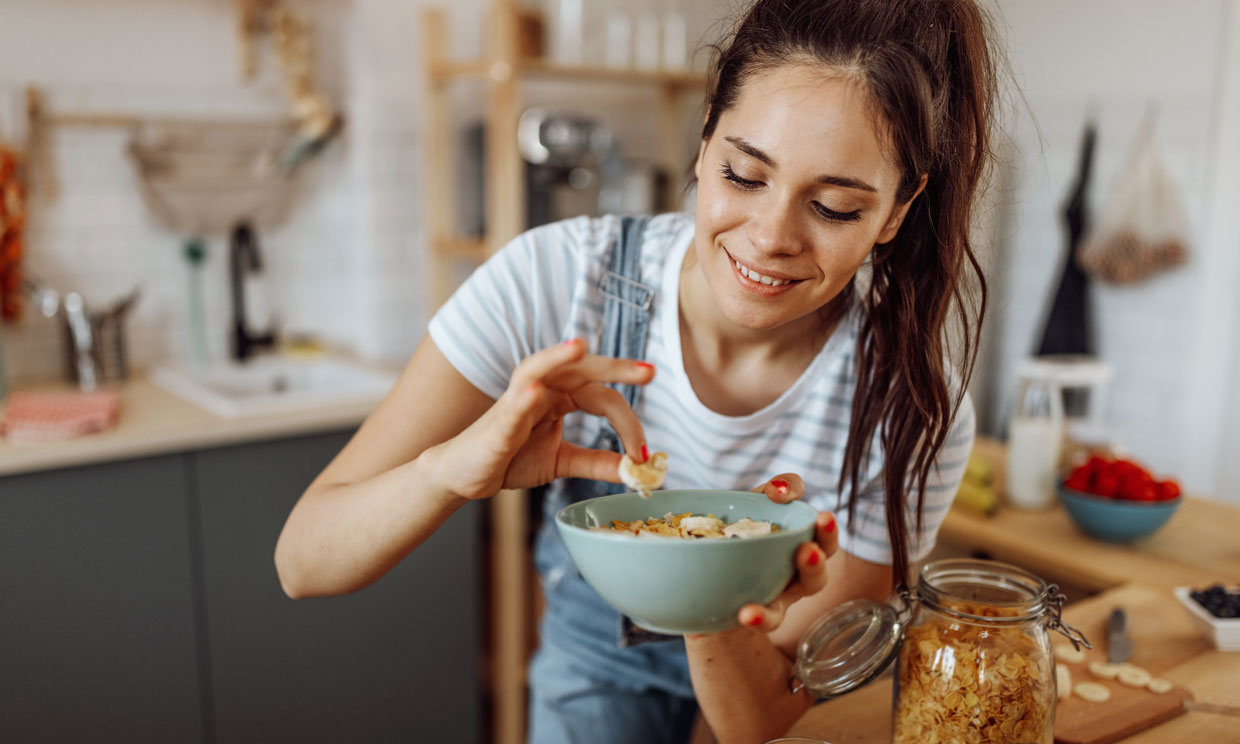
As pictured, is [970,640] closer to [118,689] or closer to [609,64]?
[118,689]

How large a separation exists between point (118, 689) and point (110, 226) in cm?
116

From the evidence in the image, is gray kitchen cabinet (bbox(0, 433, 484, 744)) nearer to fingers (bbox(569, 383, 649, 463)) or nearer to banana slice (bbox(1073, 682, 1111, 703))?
fingers (bbox(569, 383, 649, 463))

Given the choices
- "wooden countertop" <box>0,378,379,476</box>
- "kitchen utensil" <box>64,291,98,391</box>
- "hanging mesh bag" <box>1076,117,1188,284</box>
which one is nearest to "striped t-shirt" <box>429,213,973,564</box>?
"wooden countertop" <box>0,378,379,476</box>

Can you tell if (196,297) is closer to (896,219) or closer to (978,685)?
(896,219)

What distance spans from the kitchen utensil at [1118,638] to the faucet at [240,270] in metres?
2.14

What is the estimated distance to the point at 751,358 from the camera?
1.12m

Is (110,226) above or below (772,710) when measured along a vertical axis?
above

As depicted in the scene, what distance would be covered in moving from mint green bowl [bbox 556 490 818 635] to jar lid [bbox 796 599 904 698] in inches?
5.4

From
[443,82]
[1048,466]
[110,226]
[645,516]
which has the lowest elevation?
[1048,466]

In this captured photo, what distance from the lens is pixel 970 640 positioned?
82cm

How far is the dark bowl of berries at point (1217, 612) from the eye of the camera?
117 cm

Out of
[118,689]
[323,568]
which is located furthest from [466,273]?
[323,568]

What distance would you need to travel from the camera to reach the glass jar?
0.80 meters

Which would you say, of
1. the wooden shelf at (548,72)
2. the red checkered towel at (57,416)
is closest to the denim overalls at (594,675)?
the red checkered towel at (57,416)
